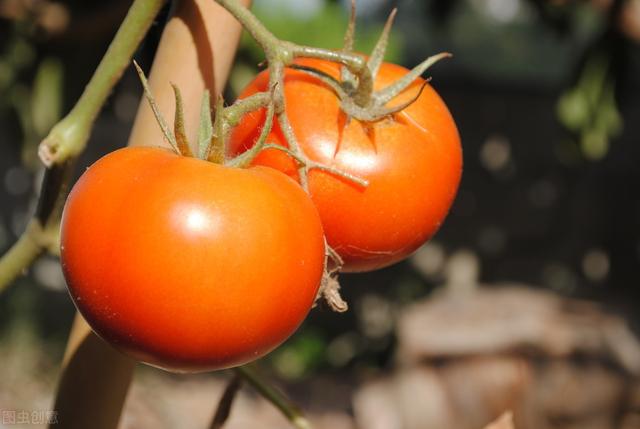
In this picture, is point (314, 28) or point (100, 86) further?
point (314, 28)

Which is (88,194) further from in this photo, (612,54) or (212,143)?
(612,54)

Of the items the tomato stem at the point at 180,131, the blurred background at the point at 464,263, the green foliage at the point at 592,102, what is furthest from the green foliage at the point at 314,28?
the tomato stem at the point at 180,131

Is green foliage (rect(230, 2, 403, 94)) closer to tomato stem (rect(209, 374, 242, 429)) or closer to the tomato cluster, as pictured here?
tomato stem (rect(209, 374, 242, 429))

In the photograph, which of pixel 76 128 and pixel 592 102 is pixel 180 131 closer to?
pixel 76 128

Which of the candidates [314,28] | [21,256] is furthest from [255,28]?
[314,28]

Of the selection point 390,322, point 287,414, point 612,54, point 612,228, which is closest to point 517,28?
point 612,228

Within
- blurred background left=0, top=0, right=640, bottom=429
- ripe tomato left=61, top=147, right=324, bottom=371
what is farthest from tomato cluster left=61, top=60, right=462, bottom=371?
blurred background left=0, top=0, right=640, bottom=429
